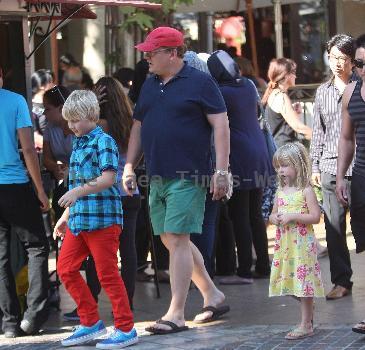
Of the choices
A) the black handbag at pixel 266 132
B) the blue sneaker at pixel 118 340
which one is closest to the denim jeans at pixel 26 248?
the blue sneaker at pixel 118 340

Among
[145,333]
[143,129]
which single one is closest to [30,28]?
[143,129]

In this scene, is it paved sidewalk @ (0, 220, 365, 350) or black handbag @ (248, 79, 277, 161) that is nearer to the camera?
paved sidewalk @ (0, 220, 365, 350)

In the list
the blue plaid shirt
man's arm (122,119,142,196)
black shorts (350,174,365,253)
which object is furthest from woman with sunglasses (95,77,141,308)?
black shorts (350,174,365,253)

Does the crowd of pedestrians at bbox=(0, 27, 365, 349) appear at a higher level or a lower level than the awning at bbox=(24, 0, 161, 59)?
lower

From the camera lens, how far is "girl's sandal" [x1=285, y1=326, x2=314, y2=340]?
718 cm

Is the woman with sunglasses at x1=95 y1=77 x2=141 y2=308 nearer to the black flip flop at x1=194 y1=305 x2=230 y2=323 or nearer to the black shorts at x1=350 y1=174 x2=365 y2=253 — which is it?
the black flip flop at x1=194 y1=305 x2=230 y2=323

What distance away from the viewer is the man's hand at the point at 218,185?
7.38m

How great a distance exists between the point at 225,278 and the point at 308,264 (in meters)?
2.39

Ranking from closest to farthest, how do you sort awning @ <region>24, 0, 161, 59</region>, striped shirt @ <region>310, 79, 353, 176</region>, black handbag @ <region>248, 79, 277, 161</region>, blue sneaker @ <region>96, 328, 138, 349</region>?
1. blue sneaker @ <region>96, 328, 138, 349</region>
2. awning @ <region>24, 0, 161, 59</region>
3. striped shirt @ <region>310, 79, 353, 176</region>
4. black handbag @ <region>248, 79, 277, 161</region>

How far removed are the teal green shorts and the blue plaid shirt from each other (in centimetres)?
36

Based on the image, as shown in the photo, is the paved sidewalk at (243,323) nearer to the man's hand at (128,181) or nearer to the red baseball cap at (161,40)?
the man's hand at (128,181)

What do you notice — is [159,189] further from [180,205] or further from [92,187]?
[92,187]

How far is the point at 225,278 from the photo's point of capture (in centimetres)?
955

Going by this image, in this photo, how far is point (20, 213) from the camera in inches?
305
